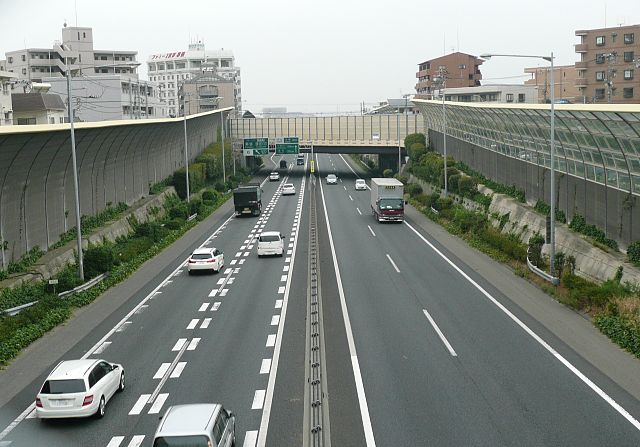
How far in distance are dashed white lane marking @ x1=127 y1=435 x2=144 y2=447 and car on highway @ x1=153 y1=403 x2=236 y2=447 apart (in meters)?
1.55

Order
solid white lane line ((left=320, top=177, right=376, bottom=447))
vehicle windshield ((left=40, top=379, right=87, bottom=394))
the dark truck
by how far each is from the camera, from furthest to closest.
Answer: the dark truck, vehicle windshield ((left=40, top=379, right=87, bottom=394)), solid white lane line ((left=320, top=177, right=376, bottom=447))

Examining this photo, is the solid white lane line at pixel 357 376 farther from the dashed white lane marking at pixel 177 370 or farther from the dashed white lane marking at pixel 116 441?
the dashed white lane marking at pixel 116 441

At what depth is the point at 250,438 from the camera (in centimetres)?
1609

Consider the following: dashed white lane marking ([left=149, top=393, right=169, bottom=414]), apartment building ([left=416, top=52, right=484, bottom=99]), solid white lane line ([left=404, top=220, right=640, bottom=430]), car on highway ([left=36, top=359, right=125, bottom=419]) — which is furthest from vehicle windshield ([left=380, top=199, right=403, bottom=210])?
apartment building ([left=416, top=52, right=484, bottom=99])

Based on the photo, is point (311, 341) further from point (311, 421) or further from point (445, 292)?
point (445, 292)

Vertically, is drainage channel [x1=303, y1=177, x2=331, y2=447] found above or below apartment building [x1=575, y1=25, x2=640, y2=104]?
below

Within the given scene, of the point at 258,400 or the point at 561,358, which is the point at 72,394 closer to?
the point at 258,400

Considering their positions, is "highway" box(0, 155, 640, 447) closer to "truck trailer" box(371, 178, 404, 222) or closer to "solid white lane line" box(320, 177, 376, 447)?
"solid white lane line" box(320, 177, 376, 447)

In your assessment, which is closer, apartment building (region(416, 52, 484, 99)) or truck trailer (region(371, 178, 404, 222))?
truck trailer (region(371, 178, 404, 222))

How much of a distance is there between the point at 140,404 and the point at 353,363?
593cm

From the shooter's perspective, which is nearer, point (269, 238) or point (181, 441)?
point (181, 441)

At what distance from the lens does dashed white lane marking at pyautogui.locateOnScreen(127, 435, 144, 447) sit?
52.6 feet

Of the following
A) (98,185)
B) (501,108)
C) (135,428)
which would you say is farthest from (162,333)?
(501,108)

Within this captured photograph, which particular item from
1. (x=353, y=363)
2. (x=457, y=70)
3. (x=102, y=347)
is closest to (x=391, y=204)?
(x=102, y=347)
